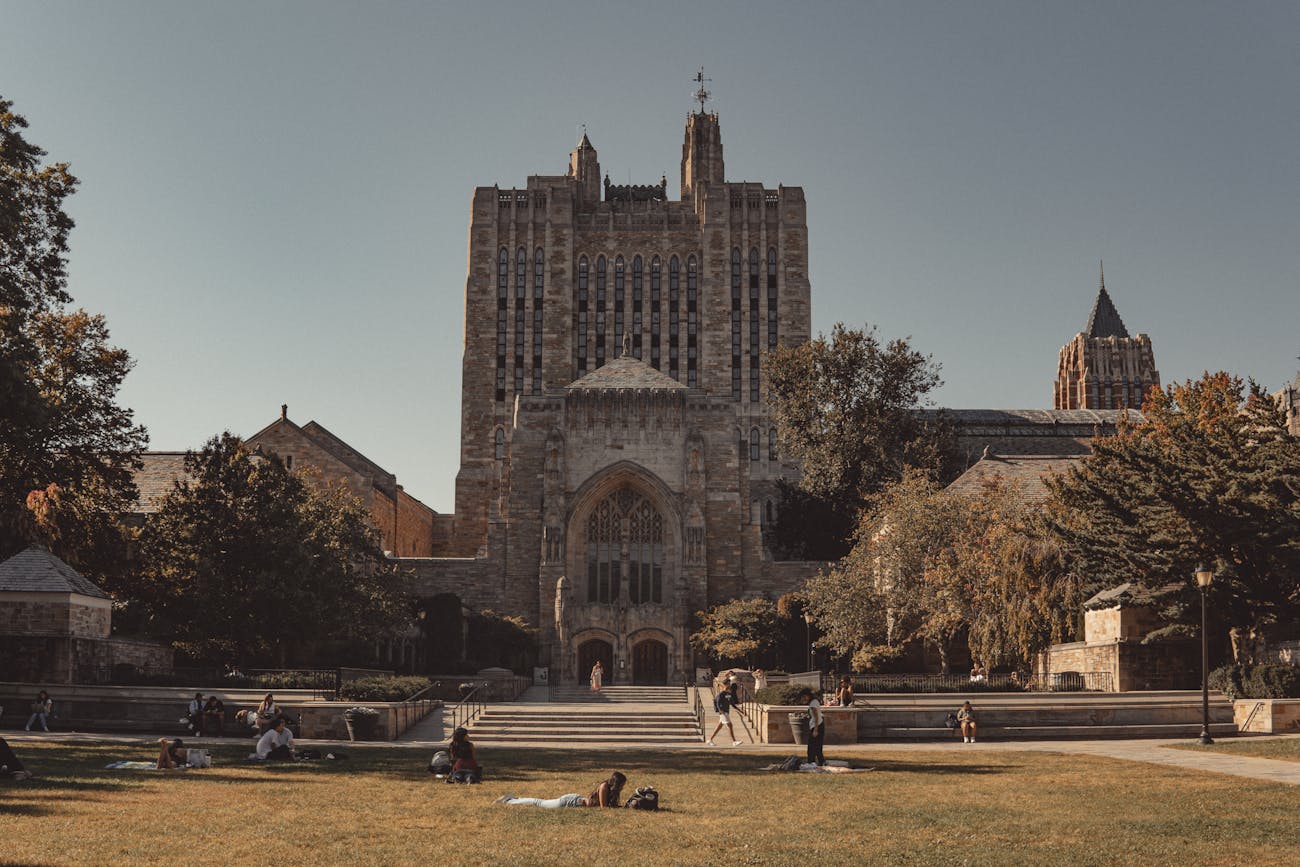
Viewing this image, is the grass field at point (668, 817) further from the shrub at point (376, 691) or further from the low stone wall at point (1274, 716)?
the shrub at point (376, 691)

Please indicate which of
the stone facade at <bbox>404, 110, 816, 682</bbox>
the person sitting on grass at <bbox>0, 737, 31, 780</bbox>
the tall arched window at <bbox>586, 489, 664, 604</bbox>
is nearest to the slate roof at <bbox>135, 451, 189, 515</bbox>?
the stone facade at <bbox>404, 110, 816, 682</bbox>

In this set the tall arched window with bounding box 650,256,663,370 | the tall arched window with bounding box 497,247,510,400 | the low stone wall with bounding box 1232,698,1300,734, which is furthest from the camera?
the tall arched window with bounding box 650,256,663,370

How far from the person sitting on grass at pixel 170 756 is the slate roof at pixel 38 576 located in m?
14.1

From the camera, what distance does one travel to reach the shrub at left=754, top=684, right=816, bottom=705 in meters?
29.3

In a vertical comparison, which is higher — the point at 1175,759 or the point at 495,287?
the point at 495,287

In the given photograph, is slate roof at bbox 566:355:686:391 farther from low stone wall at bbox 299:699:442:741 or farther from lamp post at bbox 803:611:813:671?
low stone wall at bbox 299:699:442:741

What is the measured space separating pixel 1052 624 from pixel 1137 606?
14.2 feet

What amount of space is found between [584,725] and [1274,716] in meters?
15.5

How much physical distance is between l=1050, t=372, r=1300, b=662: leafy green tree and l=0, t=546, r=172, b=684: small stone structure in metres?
26.0

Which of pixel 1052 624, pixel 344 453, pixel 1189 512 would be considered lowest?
pixel 1052 624

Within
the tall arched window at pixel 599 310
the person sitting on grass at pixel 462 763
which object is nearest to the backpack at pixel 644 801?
the person sitting on grass at pixel 462 763

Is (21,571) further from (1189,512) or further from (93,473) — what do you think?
(1189,512)

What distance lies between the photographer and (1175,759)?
2225 centimetres

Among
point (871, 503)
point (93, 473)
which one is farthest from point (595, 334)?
point (93, 473)
